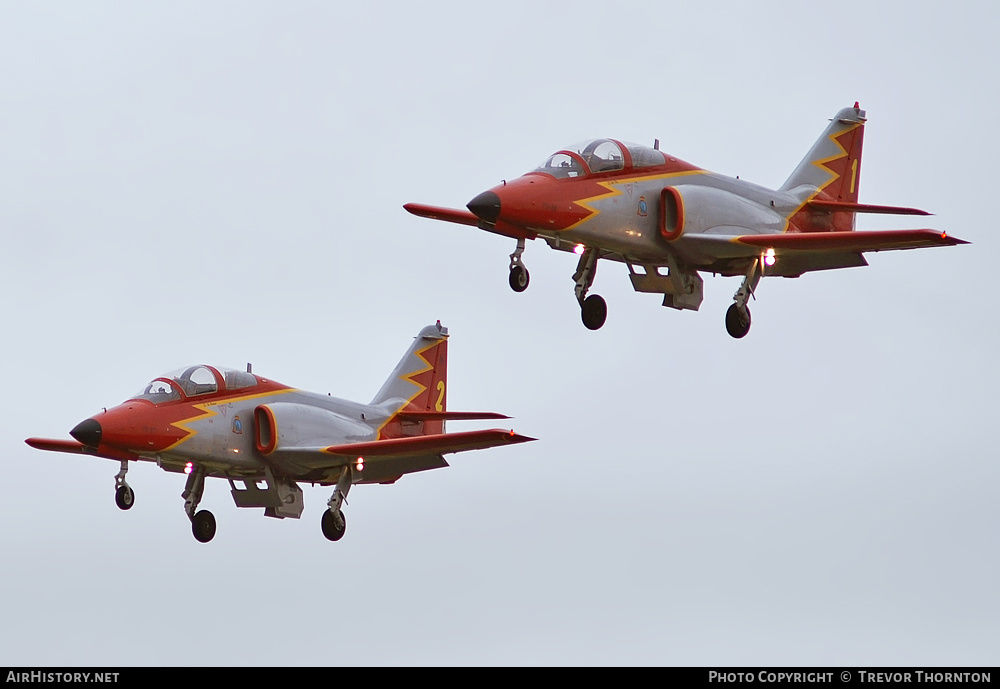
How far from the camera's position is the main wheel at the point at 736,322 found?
5409 cm

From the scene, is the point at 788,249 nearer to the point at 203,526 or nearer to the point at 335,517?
the point at 335,517

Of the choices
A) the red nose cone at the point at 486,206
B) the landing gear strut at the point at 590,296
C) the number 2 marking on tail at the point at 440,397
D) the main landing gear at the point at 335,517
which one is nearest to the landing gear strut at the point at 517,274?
the red nose cone at the point at 486,206

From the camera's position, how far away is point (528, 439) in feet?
163

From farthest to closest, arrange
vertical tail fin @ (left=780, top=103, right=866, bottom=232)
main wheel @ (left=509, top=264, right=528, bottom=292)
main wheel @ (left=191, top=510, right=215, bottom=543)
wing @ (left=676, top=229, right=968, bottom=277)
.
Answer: main wheel @ (left=191, top=510, right=215, bottom=543), vertical tail fin @ (left=780, top=103, right=866, bottom=232), wing @ (left=676, top=229, right=968, bottom=277), main wheel @ (left=509, top=264, right=528, bottom=292)

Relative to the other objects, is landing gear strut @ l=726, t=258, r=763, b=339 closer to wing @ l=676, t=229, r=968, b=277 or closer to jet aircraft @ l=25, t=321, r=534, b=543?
wing @ l=676, t=229, r=968, b=277

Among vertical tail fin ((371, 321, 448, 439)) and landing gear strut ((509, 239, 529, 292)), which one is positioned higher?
landing gear strut ((509, 239, 529, 292))

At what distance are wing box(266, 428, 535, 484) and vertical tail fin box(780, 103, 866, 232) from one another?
10.1 metres

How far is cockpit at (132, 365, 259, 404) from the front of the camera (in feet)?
192

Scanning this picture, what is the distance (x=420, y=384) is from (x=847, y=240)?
17.3 meters

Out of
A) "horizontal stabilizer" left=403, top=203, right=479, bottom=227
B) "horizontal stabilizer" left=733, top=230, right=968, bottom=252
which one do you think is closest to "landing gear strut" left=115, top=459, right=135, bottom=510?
"horizontal stabilizer" left=403, top=203, right=479, bottom=227

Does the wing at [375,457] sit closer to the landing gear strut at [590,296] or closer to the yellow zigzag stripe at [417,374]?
the yellow zigzag stripe at [417,374]
